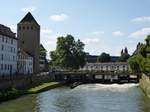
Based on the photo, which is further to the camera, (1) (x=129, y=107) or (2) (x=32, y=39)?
(2) (x=32, y=39)

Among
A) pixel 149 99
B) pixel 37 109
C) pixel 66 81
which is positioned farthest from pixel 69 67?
pixel 37 109

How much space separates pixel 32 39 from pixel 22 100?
169 feet

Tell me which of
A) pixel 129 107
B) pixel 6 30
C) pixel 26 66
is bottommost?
pixel 129 107

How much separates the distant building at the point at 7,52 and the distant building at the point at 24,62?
224 inches

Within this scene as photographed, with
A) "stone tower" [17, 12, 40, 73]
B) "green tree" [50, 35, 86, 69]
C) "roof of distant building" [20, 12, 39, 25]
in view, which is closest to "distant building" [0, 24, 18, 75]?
"stone tower" [17, 12, 40, 73]

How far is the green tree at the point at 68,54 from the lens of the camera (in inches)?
4988

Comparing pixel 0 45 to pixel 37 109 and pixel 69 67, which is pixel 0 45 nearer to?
pixel 37 109

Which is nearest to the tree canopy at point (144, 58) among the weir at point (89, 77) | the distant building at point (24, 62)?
the weir at point (89, 77)

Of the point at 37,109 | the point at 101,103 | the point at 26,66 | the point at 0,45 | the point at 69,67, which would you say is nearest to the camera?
the point at 37,109

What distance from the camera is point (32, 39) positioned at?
108 m

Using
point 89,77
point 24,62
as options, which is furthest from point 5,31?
point 89,77

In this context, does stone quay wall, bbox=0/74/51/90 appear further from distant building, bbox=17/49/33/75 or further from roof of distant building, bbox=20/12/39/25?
roof of distant building, bbox=20/12/39/25

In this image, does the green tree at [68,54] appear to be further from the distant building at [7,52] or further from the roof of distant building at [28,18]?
the distant building at [7,52]

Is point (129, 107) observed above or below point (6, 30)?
below
